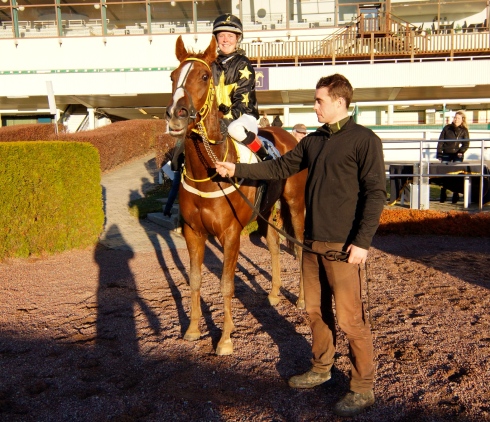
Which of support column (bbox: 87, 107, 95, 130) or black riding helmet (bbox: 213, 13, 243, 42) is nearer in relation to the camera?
black riding helmet (bbox: 213, 13, 243, 42)

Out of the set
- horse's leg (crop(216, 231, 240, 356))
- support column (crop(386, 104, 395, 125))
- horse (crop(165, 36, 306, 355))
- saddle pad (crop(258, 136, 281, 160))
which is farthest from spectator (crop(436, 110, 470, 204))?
support column (crop(386, 104, 395, 125))

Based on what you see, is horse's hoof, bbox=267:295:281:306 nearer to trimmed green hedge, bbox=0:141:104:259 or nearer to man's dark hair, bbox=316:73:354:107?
man's dark hair, bbox=316:73:354:107

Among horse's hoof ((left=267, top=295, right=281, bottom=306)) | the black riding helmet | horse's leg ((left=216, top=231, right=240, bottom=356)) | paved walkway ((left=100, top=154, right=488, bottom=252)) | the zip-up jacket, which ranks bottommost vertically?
paved walkway ((left=100, top=154, right=488, bottom=252))

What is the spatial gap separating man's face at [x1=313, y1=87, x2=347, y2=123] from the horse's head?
3.14 ft

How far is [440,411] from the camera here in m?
3.31

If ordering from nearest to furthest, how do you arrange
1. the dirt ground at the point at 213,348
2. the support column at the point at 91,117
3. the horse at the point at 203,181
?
the dirt ground at the point at 213,348
the horse at the point at 203,181
the support column at the point at 91,117

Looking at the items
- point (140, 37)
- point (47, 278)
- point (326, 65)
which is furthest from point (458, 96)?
point (47, 278)

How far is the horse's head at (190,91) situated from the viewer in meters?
3.57

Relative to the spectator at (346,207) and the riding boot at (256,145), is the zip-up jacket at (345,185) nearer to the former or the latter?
the spectator at (346,207)

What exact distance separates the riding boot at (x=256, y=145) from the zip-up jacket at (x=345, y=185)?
1.03 metres

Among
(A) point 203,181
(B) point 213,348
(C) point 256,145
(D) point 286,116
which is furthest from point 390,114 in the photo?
(B) point 213,348

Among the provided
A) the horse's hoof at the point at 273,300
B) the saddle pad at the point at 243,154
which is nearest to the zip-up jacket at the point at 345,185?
the saddle pad at the point at 243,154

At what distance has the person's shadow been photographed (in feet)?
14.9

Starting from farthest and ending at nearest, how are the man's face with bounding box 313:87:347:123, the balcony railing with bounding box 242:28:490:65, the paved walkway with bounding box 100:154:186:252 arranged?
1. the balcony railing with bounding box 242:28:490:65
2. the paved walkway with bounding box 100:154:186:252
3. the man's face with bounding box 313:87:347:123
